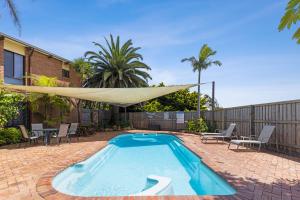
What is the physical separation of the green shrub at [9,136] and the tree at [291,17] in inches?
503

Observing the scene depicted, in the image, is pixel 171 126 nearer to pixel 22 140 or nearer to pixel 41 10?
pixel 22 140

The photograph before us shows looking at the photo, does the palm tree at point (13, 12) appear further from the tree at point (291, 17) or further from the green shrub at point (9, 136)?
the tree at point (291, 17)

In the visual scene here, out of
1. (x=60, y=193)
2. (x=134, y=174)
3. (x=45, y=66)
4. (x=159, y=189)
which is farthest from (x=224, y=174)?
(x=45, y=66)

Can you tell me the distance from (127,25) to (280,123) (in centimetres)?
969

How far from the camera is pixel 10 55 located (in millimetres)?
15914

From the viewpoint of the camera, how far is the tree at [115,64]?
2241cm

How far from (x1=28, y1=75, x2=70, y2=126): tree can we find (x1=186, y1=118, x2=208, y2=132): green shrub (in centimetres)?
960

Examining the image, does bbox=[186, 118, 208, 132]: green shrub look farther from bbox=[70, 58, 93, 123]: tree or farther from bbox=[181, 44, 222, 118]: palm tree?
bbox=[70, 58, 93, 123]: tree

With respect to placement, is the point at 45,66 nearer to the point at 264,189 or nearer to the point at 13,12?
the point at 13,12

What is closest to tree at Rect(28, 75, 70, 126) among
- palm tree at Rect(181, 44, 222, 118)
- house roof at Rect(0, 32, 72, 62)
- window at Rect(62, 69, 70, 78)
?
house roof at Rect(0, 32, 72, 62)

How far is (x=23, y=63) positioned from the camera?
55.8 feet

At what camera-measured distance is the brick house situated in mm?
15367

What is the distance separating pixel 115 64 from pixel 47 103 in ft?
24.3

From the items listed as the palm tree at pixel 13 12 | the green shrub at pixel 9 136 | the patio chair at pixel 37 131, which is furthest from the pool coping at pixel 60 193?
the palm tree at pixel 13 12
